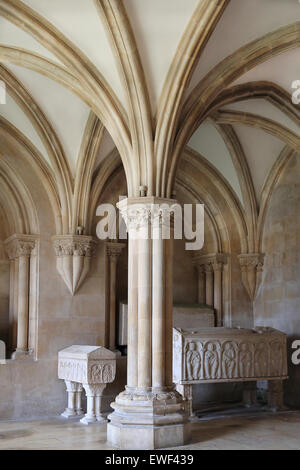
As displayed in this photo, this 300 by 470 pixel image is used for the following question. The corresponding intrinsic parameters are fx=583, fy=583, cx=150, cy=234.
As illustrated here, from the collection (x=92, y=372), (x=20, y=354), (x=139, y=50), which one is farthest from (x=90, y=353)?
(x=139, y=50)

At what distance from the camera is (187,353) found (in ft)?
29.0

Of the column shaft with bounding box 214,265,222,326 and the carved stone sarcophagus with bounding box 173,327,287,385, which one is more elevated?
the column shaft with bounding box 214,265,222,326

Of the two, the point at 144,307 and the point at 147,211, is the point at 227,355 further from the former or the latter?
the point at 147,211

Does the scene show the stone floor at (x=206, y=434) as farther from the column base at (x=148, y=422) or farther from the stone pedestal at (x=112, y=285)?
the stone pedestal at (x=112, y=285)

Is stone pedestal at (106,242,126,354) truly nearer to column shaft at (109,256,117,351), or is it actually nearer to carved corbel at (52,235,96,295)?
column shaft at (109,256,117,351)

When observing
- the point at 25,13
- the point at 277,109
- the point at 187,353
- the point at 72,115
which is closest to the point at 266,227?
the point at 277,109

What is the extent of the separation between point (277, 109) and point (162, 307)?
4.28 meters

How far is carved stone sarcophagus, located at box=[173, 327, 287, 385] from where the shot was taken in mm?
8836

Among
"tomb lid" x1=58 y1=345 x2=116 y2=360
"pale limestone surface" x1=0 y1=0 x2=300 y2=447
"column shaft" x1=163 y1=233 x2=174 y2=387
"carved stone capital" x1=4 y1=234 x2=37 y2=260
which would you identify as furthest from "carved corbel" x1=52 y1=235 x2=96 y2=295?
"column shaft" x1=163 y1=233 x2=174 y2=387

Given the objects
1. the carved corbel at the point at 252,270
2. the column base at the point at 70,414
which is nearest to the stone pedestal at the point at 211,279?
the carved corbel at the point at 252,270

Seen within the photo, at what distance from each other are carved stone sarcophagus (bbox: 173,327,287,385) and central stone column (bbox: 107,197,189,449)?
1.63 meters

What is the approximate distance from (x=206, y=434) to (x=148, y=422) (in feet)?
4.45

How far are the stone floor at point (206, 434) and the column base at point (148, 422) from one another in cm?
21

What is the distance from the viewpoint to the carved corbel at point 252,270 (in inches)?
452
